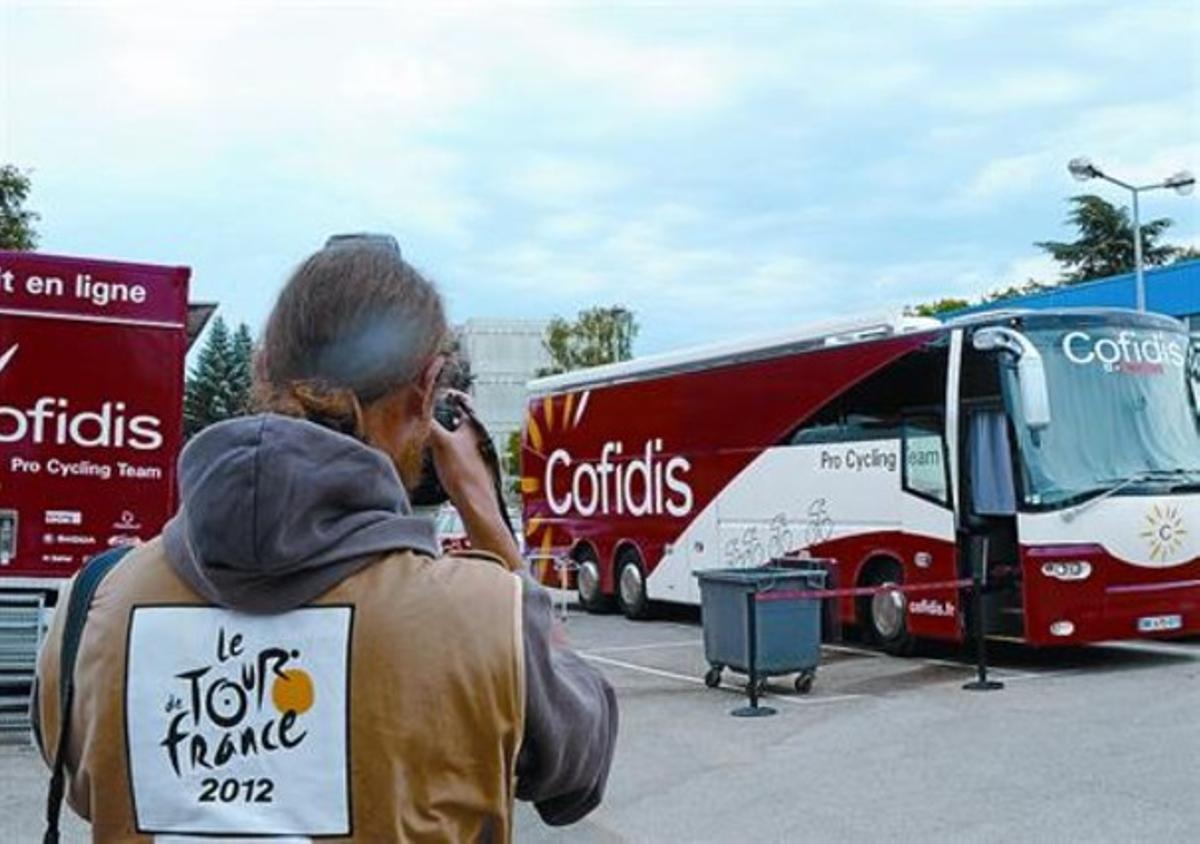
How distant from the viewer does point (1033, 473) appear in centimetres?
1271

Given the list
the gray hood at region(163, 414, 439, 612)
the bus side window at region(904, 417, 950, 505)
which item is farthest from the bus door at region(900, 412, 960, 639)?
the gray hood at region(163, 414, 439, 612)

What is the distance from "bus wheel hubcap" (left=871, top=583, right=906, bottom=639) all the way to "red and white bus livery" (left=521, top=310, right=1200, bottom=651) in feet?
0.09

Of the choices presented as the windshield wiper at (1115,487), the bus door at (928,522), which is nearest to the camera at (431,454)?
the windshield wiper at (1115,487)

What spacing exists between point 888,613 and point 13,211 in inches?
771

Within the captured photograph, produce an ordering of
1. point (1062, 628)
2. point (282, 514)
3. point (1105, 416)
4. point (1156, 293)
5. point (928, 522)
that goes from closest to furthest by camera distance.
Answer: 1. point (282, 514)
2. point (1062, 628)
3. point (1105, 416)
4. point (928, 522)
5. point (1156, 293)

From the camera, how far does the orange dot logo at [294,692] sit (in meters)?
1.74

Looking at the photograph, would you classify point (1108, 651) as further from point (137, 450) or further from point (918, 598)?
point (137, 450)

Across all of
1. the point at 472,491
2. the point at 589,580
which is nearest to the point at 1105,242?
the point at 589,580

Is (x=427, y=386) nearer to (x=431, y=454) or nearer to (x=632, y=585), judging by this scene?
(x=431, y=454)

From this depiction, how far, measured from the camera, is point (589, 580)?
20047mm

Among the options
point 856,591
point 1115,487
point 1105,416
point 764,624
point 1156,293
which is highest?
point 1156,293

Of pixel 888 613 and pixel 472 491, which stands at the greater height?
pixel 472 491

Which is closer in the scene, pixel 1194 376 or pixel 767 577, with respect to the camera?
pixel 767 577

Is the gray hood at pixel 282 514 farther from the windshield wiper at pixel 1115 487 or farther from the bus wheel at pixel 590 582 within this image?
the bus wheel at pixel 590 582
